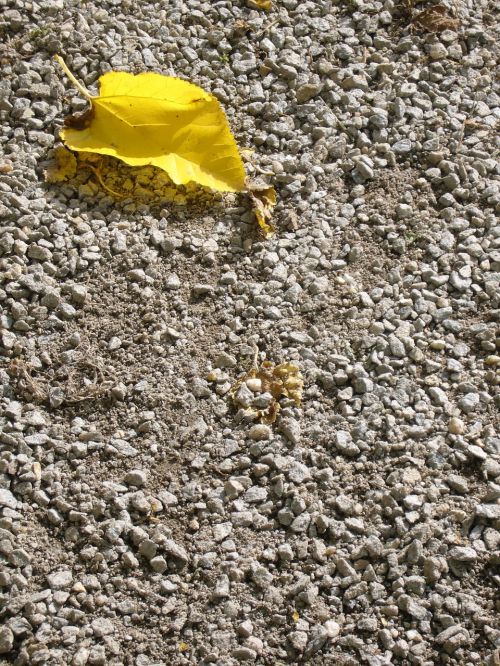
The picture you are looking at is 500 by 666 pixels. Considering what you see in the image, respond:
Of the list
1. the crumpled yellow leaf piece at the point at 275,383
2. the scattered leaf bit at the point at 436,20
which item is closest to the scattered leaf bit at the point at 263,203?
the crumpled yellow leaf piece at the point at 275,383

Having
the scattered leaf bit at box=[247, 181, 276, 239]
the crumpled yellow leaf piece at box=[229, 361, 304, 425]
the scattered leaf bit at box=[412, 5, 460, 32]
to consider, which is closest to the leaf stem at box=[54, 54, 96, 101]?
the scattered leaf bit at box=[247, 181, 276, 239]

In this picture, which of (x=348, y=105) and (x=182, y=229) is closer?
(x=182, y=229)

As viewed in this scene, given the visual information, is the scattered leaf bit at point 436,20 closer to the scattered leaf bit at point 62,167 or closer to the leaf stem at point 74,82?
the leaf stem at point 74,82

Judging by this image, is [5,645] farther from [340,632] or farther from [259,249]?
[259,249]

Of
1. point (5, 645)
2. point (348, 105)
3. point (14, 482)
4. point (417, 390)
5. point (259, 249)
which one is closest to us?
point (5, 645)

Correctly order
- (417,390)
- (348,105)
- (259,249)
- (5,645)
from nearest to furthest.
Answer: (5,645), (417,390), (259,249), (348,105)

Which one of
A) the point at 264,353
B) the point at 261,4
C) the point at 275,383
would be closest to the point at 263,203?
the point at 264,353

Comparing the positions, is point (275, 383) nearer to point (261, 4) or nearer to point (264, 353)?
point (264, 353)

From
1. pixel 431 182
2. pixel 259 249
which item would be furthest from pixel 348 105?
pixel 259 249
